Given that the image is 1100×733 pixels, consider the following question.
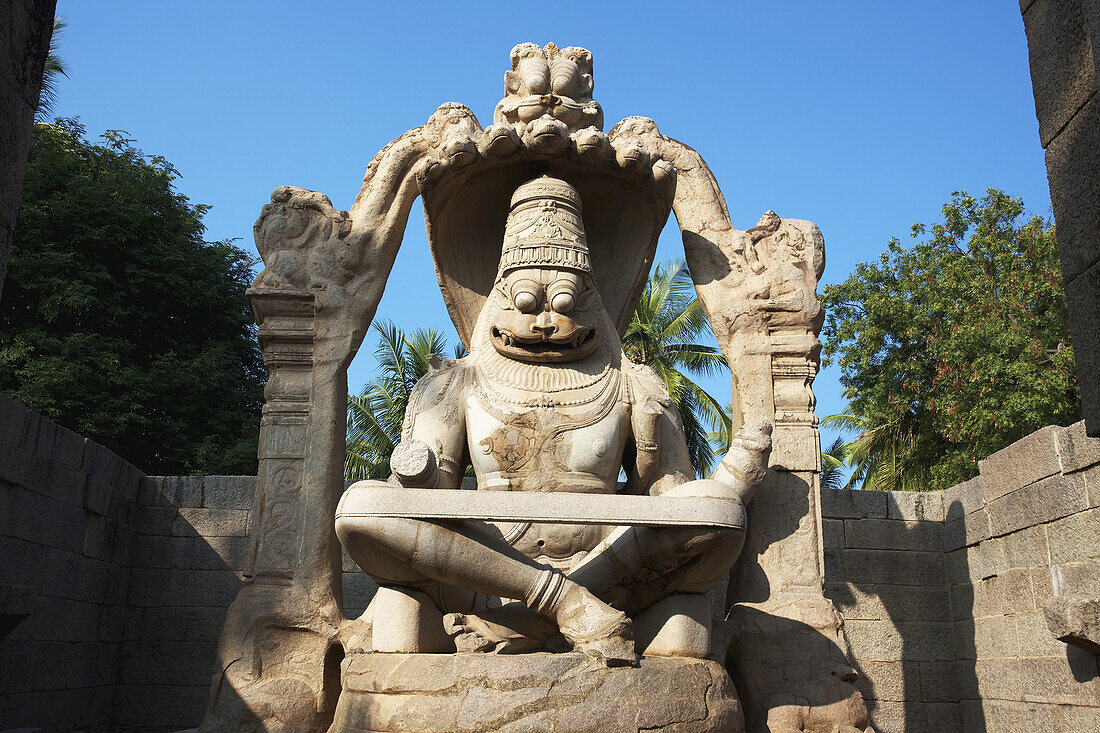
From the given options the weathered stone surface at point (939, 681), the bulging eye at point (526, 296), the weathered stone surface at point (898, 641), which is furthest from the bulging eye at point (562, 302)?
the weathered stone surface at point (939, 681)

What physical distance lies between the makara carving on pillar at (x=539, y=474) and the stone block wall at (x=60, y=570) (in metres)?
1.40

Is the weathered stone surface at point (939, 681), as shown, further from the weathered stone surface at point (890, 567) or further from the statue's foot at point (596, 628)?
the statue's foot at point (596, 628)

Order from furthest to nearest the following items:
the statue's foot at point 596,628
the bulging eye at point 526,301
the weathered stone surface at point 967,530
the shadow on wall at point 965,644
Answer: the shadow on wall at point 965,644, the weathered stone surface at point 967,530, the bulging eye at point 526,301, the statue's foot at point 596,628

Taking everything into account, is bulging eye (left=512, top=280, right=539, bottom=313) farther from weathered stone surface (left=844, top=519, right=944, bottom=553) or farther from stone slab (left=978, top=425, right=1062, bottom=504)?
weathered stone surface (left=844, top=519, right=944, bottom=553)

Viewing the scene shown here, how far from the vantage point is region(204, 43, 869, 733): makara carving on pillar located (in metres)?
4.48

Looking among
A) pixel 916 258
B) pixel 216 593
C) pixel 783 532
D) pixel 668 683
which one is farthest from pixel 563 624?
pixel 916 258

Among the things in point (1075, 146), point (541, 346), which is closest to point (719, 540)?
point (541, 346)

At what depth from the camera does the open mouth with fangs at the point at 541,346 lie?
18.6 feet

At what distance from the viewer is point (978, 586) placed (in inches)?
272

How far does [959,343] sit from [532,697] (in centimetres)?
1041

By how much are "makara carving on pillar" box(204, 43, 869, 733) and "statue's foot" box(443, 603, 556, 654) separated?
15 mm

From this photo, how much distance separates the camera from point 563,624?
449cm

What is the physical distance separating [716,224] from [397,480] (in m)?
2.92

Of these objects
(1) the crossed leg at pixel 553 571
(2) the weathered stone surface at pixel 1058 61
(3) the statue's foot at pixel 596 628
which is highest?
(2) the weathered stone surface at pixel 1058 61
